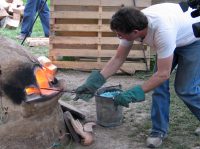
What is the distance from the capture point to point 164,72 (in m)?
3.74

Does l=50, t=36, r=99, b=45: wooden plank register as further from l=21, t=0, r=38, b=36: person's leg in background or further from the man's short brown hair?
the man's short brown hair

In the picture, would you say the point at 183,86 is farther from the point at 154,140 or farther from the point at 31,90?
the point at 31,90

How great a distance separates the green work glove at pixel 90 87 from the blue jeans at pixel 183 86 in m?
0.61

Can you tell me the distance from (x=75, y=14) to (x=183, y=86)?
317cm

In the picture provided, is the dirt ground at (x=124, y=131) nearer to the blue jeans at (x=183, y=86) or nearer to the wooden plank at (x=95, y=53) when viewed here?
the blue jeans at (x=183, y=86)

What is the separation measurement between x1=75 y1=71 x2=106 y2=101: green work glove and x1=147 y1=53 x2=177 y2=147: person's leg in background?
59cm

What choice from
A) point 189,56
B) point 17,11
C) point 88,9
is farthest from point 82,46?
point 17,11

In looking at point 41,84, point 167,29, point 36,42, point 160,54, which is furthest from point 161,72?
point 36,42

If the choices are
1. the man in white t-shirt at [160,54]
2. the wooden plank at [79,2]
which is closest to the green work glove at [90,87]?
the man in white t-shirt at [160,54]

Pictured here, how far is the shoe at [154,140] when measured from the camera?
432 cm

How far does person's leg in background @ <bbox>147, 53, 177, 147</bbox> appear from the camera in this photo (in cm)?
432

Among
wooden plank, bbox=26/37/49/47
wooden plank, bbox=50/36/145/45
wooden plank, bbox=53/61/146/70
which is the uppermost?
wooden plank, bbox=50/36/145/45

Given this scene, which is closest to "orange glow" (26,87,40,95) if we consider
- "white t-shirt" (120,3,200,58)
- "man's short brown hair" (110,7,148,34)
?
"man's short brown hair" (110,7,148,34)

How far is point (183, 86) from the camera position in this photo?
4145mm
